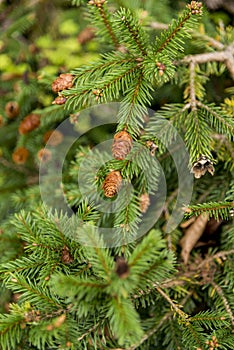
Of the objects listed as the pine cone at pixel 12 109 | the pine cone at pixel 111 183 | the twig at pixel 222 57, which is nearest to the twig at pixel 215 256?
the pine cone at pixel 111 183

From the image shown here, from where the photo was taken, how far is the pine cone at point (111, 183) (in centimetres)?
118

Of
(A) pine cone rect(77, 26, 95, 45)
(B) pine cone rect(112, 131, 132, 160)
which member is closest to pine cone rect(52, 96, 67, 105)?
(B) pine cone rect(112, 131, 132, 160)

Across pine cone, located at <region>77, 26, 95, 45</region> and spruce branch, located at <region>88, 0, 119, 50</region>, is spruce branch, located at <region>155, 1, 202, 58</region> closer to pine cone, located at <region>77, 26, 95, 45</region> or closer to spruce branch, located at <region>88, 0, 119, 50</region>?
spruce branch, located at <region>88, 0, 119, 50</region>

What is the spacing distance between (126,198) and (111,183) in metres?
0.18

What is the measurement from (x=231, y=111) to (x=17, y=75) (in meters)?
1.39

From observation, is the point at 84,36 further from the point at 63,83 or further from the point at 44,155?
the point at 63,83

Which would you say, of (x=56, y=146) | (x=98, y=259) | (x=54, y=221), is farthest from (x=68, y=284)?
(x=56, y=146)

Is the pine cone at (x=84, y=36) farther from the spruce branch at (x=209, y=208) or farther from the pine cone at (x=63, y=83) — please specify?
the spruce branch at (x=209, y=208)

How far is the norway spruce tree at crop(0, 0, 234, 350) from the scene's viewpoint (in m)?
1.07

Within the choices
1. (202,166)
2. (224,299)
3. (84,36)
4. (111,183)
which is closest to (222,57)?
(202,166)

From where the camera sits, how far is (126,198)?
136 cm

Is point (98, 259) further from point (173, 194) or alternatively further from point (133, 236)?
point (173, 194)

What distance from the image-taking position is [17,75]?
239 centimetres

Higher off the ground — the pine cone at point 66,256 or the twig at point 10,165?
the twig at point 10,165
